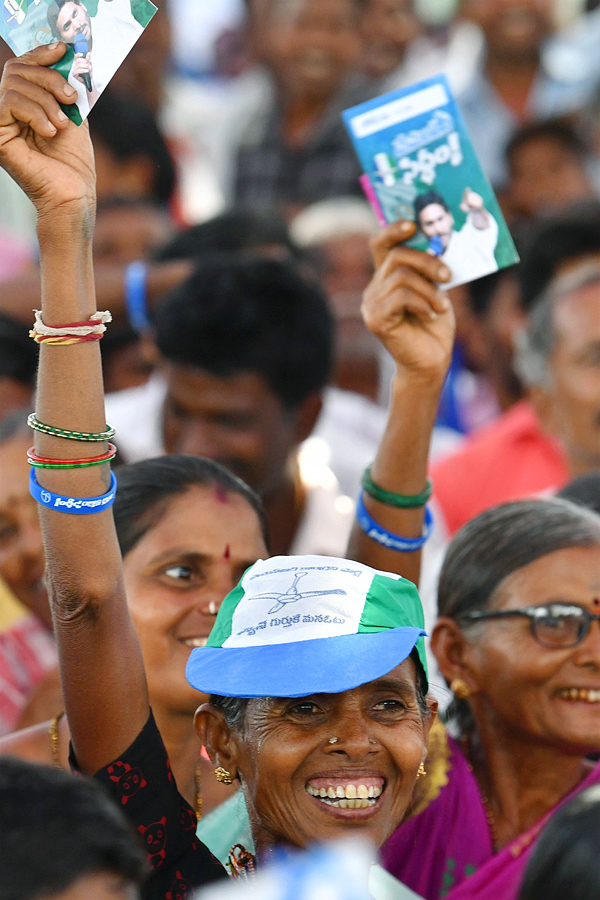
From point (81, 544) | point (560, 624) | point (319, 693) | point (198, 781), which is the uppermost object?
point (81, 544)

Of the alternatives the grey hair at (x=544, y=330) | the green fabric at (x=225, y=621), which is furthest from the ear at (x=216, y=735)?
the grey hair at (x=544, y=330)

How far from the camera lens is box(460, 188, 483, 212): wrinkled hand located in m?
2.79

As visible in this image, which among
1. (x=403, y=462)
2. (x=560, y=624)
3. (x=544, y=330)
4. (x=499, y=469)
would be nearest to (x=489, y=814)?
(x=560, y=624)

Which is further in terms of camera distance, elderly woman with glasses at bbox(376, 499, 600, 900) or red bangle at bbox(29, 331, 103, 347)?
elderly woman with glasses at bbox(376, 499, 600, 900)

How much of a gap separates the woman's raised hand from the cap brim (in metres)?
0.70

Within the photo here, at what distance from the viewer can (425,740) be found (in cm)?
221

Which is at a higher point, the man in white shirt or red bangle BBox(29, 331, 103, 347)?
the man in white shirt

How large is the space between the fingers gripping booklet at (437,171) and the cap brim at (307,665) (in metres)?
1.00

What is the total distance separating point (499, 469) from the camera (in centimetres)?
467

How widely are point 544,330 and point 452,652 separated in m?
1.96

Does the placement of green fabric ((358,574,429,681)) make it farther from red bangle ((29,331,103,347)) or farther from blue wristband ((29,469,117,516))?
red bangle ((29,331,103,347))

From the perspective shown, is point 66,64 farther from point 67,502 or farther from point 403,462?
point 403,462

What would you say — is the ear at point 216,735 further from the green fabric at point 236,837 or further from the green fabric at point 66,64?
the green fabric at point 66,64

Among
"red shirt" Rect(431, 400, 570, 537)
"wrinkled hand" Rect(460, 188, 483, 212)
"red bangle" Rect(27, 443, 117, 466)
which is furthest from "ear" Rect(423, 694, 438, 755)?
"red shirt" Rect(431, 400, 570, 537)
